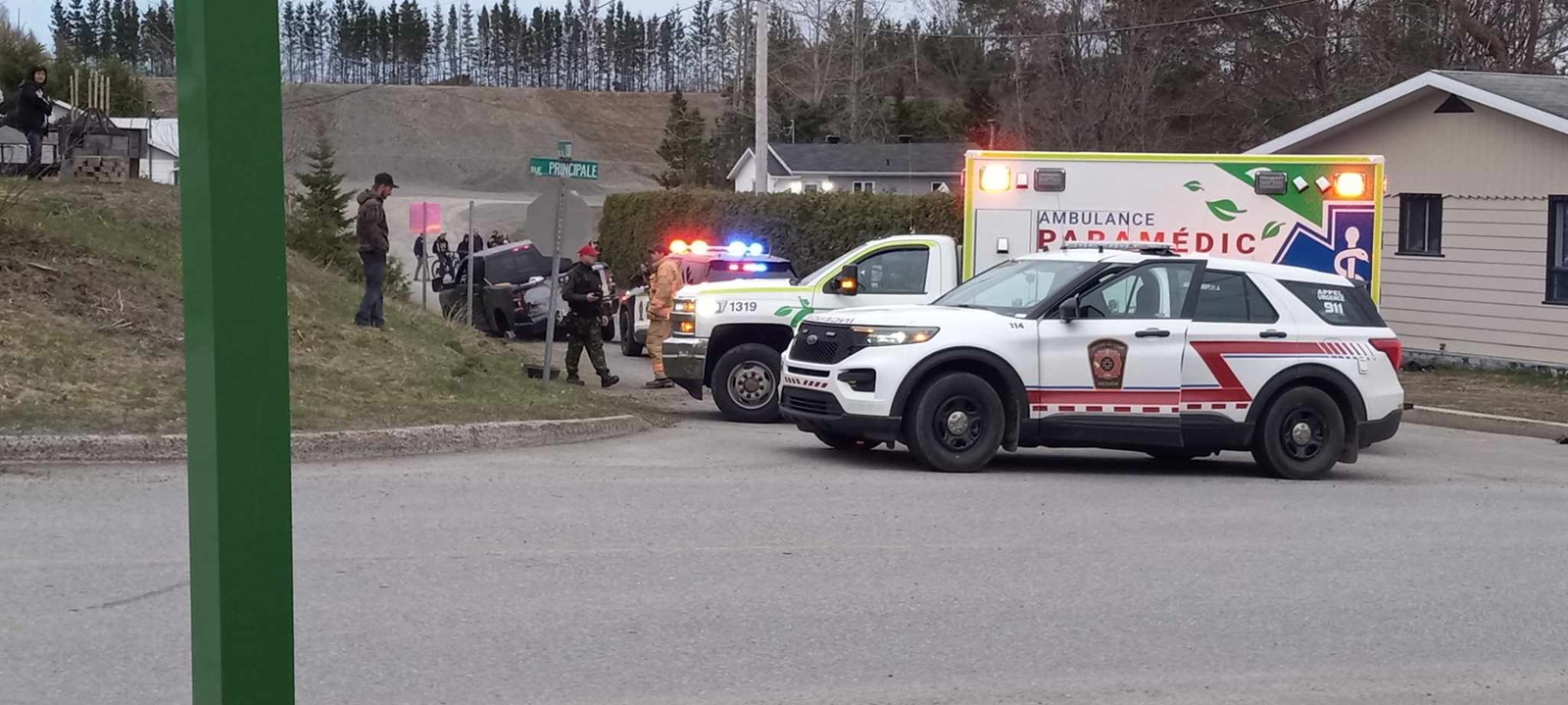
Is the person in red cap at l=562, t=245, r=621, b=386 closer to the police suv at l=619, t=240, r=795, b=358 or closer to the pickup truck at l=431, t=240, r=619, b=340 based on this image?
the police suv at l=619, t=240, r=795, b=358

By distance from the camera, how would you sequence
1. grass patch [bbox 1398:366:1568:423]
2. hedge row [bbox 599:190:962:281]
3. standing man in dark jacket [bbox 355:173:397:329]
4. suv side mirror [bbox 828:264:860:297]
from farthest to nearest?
hedge row [bbox 599:190:962:281], grass patch [bbox 1398:366:1568:423], standing man in dark jacket [bbox 355:173:397:329], suv side mirror [bbox 828:264:860:297]

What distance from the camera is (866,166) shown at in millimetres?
65750

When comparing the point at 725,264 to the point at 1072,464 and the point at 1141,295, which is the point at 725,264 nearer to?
the point at 1072,464

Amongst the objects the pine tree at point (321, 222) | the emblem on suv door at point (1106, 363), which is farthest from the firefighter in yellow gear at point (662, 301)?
the pine tree at point (321, 222)

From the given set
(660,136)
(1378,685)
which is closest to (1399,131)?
(1378,685)

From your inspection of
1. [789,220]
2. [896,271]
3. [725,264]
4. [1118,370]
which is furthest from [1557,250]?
[789,220]

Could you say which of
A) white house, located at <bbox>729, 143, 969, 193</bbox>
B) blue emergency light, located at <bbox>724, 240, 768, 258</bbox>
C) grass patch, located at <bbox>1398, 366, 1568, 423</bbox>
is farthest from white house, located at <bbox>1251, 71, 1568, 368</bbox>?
white house, located at <bbox>729, 143, 969, 193</bbox>

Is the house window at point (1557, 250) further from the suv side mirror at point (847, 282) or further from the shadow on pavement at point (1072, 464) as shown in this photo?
the suv side mirror at point (847, 282)

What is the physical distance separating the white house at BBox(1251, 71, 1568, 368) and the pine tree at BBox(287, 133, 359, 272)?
55.1 ft

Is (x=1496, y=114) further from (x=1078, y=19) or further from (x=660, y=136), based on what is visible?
(x=660, y=136)

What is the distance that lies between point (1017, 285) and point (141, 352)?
7.26 m

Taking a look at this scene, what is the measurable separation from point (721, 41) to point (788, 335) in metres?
102

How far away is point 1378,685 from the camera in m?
6.53

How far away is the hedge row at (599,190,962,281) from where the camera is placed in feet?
98.8
